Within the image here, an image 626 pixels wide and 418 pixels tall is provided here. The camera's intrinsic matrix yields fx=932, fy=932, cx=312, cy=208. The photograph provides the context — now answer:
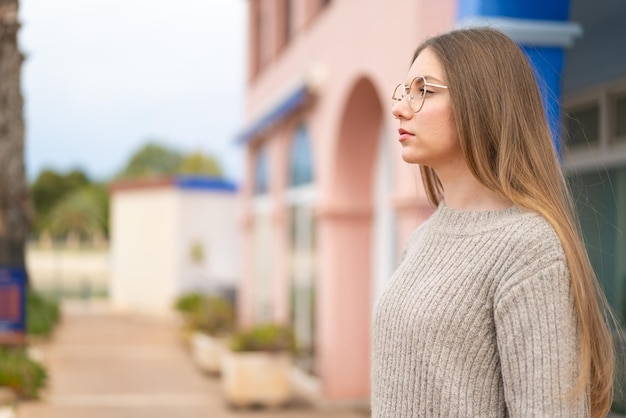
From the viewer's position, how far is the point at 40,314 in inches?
706

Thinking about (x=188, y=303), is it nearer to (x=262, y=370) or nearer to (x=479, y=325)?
(x=262, y=370)

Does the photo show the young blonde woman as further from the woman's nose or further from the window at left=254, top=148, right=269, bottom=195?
the window at left=254, top=148, right=269, bottom=195

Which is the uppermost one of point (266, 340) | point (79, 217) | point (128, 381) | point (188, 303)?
point (79, 217)

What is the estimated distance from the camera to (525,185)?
1.74 metres

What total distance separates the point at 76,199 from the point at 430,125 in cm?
5942

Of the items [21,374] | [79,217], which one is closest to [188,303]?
[21,374]

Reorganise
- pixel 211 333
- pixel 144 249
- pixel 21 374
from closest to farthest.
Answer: pixel 21 374 < pixel 211 333 < pixel 144 249

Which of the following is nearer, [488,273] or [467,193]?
[488,273]

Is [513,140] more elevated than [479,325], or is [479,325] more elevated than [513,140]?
[513,140]

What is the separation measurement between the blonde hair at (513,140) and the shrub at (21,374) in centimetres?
828

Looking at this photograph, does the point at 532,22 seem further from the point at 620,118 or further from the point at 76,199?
the point at 76,199

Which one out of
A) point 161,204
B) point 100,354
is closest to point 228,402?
point 100,354

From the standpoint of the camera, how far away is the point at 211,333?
14672mm

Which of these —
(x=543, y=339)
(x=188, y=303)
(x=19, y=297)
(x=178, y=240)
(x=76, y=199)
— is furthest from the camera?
(x=76, y=199)
